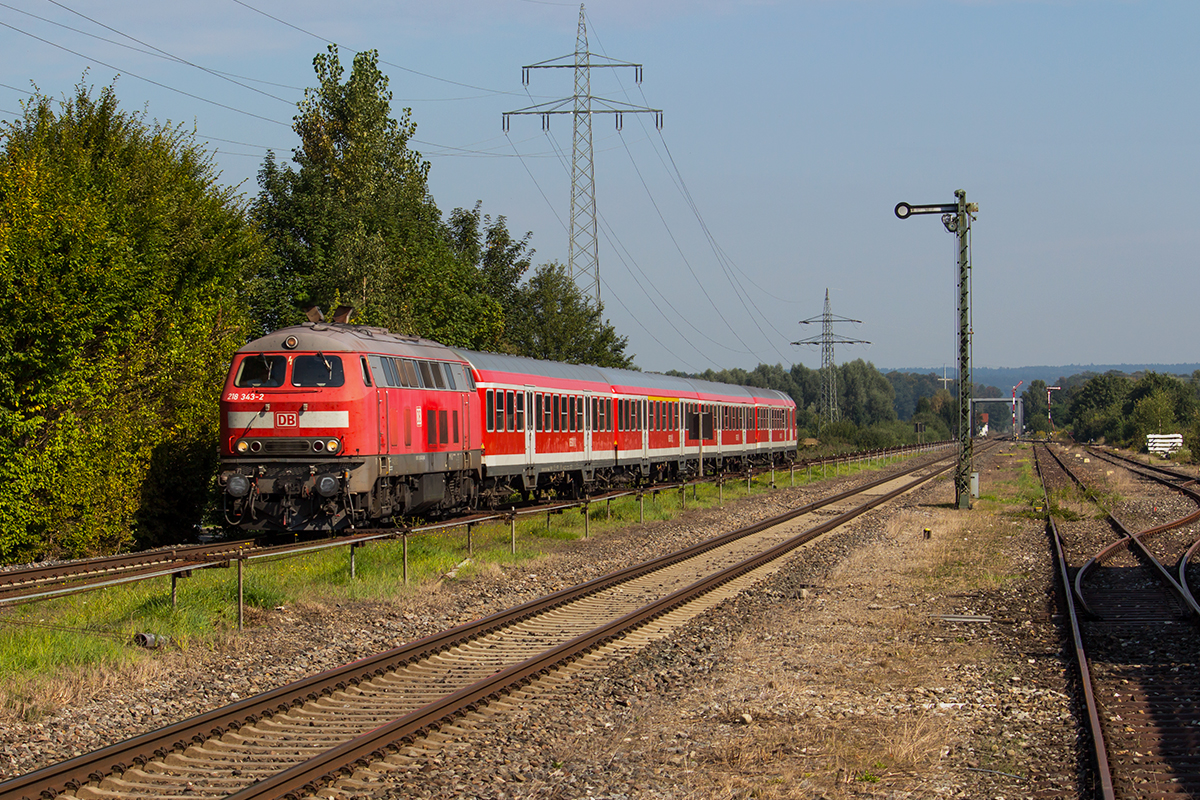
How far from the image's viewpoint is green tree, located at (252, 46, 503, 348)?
36.2m

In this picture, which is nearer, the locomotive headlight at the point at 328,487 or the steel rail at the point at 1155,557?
the steel rail at the point at 1155,557

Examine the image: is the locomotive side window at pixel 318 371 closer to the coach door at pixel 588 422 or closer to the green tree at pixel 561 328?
the coach door at pixel 588 422

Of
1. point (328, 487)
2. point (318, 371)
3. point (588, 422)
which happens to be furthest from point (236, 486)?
point (588, 422)

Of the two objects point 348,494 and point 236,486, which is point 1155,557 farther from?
point 236,486

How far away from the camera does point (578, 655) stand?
37.4ft

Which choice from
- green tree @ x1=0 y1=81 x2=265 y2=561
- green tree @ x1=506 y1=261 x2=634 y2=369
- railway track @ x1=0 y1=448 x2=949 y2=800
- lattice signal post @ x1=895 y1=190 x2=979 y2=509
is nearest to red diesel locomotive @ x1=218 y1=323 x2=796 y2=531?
green tree @ x1=0 y1=81 x2=265 y2=561

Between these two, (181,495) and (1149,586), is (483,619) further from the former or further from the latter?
(181,495)

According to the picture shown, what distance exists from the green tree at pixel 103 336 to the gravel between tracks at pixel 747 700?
748 cm

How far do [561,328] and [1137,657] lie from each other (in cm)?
5048

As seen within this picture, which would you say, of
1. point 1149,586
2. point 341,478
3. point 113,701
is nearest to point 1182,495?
point 1149,586

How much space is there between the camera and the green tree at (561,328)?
6075 cm

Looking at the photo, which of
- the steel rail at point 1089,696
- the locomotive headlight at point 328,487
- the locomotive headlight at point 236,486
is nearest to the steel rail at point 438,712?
A: the steel rail at point 1089,696

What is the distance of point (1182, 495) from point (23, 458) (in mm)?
34697

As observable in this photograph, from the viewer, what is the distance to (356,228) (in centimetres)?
3750
